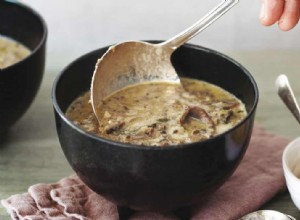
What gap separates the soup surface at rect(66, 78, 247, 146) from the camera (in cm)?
135

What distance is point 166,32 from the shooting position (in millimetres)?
2473

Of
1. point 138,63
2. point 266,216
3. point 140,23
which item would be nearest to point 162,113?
point 138,63

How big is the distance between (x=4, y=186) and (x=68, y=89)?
0.25 m

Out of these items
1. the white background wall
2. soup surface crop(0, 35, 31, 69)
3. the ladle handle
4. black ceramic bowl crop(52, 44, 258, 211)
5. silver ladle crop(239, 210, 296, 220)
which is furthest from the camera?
the white background wall

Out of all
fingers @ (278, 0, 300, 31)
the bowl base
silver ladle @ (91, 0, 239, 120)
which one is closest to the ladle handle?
silver ladle @ (91, 0, 239, 120)

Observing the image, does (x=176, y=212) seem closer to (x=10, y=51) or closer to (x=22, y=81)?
(x=22, y=81)

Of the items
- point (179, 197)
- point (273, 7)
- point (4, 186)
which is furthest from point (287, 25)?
point (4, 186)

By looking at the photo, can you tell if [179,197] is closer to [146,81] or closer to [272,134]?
[146,81]

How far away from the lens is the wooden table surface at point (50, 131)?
1525 mm

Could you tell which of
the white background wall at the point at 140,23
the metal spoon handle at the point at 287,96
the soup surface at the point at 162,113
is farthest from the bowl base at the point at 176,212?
the white background wall at the point at 140,23

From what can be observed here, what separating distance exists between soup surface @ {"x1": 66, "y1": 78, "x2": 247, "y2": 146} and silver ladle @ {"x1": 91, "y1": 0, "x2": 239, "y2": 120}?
17 mm

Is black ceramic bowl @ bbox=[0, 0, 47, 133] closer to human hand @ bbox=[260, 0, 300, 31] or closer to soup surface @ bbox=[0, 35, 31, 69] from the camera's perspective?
soup surface @ bbox=[0, 35, 31, 69]

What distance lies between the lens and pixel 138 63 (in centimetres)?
153

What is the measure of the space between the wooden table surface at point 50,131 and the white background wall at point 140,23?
0.43 m
